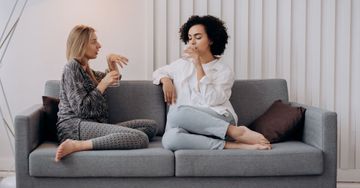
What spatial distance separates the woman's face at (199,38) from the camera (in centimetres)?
373

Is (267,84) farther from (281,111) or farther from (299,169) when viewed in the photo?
(299,169)

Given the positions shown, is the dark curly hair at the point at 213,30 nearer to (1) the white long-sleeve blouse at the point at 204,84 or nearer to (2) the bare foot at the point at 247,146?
(1) the white long-sleeve blouse at the point at 204,84

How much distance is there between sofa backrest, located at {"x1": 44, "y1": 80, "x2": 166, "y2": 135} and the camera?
377cm

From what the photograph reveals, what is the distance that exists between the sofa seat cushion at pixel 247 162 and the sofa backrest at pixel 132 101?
665 millimetres

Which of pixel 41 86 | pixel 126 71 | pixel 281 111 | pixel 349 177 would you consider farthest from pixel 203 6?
pixel 349 177

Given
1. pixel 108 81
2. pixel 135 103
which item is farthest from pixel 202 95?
pixel 108 81

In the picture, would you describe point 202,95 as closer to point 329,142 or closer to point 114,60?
point 114,60

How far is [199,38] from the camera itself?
373 centimetres

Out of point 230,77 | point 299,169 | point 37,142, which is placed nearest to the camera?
point 299,169

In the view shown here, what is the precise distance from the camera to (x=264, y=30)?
412 cm

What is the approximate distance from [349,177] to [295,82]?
2.61ft

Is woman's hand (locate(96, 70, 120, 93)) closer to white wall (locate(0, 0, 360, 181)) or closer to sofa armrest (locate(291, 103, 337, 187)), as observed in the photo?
white wall (locate(0, 0, 360, 181))

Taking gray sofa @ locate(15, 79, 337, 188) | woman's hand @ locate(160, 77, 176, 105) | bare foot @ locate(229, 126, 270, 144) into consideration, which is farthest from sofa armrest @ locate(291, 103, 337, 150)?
woman's hand @ locate(160, 77, 176, 105)

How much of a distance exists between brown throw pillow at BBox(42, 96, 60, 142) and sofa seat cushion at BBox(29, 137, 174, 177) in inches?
15.1
